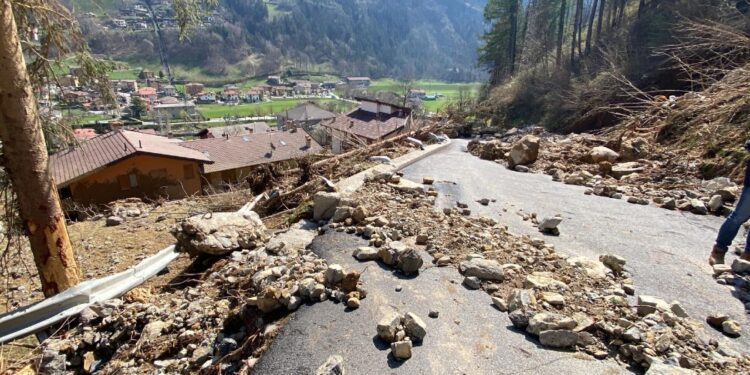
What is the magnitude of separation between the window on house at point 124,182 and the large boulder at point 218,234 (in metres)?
14.8

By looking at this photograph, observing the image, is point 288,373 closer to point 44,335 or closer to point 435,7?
point 44,335

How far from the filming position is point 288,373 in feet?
8.70

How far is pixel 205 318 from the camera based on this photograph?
361 cm

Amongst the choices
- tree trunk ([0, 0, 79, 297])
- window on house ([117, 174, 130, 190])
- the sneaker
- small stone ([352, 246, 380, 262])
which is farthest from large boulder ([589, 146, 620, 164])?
window on house ([117, 174, 130, 190])

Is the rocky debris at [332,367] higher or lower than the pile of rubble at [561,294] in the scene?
lower

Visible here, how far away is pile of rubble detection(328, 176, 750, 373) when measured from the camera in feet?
8.69

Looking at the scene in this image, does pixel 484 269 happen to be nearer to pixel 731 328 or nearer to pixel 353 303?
pixel 353 303

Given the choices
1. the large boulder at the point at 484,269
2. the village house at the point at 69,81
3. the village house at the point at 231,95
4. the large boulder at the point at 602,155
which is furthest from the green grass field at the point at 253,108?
the large boulder at the point at 484,269

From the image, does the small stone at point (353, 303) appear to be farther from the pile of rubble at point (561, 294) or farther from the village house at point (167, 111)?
the village house at point (167, 111)

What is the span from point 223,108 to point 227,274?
3226 inches

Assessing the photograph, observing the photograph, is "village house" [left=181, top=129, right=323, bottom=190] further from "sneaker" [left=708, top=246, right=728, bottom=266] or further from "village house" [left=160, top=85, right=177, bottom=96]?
"village house" [left=160, top=85, right=177, bottom=96]

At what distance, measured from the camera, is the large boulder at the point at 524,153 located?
9617 millimetres

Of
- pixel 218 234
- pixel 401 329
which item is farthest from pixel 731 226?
pixel 218 234

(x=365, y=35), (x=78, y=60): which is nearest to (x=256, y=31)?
(x=365, y=35)
